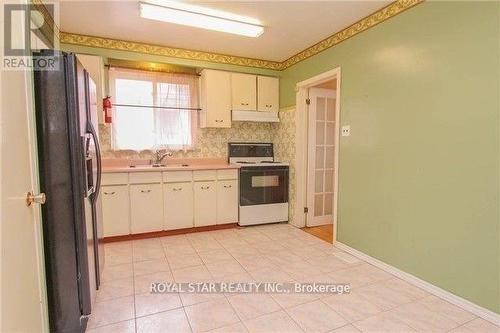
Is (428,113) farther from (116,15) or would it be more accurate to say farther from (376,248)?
(116,15)

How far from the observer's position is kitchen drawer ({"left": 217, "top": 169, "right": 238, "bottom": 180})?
379 centimetres

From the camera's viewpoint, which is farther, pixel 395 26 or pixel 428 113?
pixel 395 26

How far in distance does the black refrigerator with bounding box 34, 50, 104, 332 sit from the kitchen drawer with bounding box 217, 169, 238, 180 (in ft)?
7.19

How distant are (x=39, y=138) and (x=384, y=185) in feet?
8.85

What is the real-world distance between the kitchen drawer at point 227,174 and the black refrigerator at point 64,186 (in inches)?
86.3

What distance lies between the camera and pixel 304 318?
1.85 m

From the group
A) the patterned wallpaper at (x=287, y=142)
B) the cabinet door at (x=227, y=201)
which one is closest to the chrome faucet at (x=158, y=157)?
the cabinet door at (x=227, y=201)

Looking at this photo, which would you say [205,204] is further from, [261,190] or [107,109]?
[107,109]

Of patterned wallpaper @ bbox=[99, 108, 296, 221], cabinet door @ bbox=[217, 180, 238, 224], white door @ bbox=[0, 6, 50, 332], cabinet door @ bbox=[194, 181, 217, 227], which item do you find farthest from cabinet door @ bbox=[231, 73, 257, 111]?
white door @ bbox=[0, 6, 50, 332]

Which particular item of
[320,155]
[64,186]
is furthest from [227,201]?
[64,186]

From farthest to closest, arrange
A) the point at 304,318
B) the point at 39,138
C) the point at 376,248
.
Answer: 1. the point at 376,248
2. the point at 304,318
3. the point at 39,138

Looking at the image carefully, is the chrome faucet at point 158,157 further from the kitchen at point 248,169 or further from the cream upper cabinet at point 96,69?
the cream upper cabinet at point 96,69

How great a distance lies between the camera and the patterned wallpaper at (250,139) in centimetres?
401

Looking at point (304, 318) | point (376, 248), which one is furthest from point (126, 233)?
point (376, 248)
